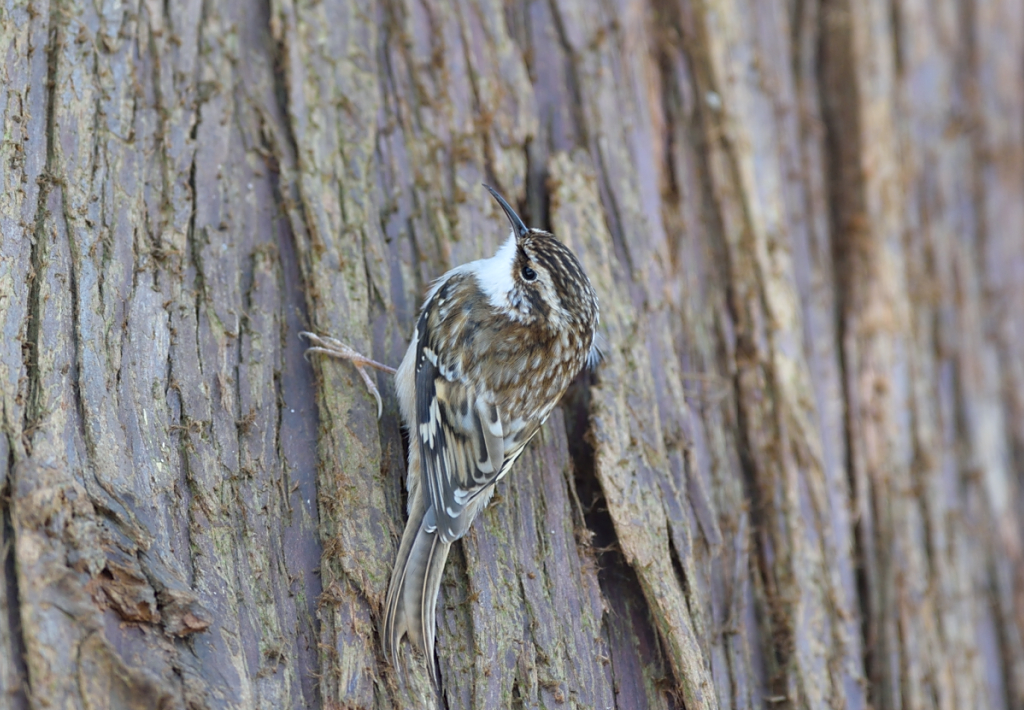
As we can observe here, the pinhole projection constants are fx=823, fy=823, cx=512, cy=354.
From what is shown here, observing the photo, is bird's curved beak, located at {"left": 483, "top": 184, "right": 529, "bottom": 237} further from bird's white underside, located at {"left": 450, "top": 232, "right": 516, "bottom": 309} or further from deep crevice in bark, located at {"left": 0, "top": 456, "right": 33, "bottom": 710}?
deep crevice in bark, located at {"left": 0, "top": 456, "right": 33, "bottom": 710}

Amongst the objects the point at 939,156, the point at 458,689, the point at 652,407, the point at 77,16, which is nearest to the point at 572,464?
the point at 652,407

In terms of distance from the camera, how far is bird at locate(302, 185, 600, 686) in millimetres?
2293

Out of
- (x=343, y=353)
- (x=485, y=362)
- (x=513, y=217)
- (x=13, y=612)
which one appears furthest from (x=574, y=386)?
(x=13, y=612)

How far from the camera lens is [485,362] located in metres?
2.53

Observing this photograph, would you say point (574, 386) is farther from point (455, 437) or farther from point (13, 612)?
point (13, 612)

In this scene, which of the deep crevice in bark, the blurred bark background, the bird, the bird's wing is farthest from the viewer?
the bird

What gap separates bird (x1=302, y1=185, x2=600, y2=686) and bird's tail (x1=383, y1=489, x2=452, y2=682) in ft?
0.05

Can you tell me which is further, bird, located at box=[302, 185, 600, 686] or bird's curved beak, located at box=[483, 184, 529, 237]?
bird's curved beak, located at box=[483, 184, 529, 237]

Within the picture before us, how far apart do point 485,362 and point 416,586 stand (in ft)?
2.46

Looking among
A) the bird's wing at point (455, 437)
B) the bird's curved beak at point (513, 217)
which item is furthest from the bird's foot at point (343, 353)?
the bird's curved beak at point (513, 217)

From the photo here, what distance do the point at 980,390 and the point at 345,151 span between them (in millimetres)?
2687

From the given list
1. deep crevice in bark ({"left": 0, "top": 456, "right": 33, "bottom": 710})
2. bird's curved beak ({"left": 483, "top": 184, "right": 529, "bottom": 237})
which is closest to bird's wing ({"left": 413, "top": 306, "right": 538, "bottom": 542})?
bird's curved beak ({"left": 483, "top": 184, "right": 529, "bottom": 237})

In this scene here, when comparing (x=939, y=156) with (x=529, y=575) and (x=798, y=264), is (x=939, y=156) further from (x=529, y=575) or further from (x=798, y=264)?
(x=529, y=575)

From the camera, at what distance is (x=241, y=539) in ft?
6.55
